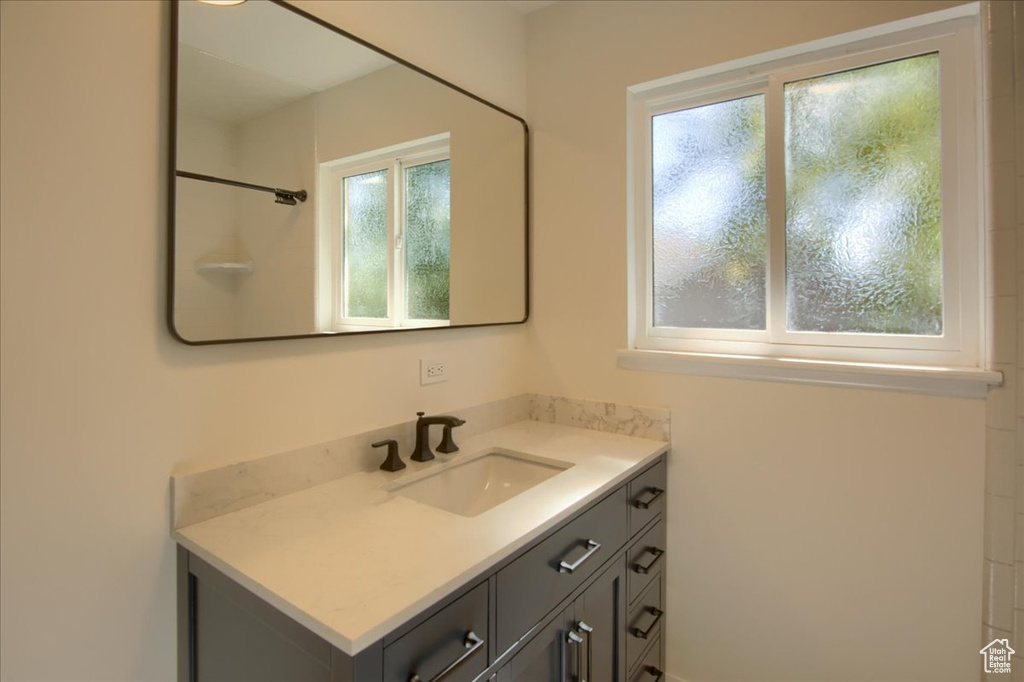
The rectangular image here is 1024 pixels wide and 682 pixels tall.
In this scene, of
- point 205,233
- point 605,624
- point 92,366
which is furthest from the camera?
point 605,624

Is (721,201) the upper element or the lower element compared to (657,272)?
upper

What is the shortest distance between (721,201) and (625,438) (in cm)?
89

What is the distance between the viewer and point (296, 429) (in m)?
1.33

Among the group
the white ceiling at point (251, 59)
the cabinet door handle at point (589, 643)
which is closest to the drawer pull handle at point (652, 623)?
the cabinet door handle at point (589, 643)

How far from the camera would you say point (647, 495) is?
167cm

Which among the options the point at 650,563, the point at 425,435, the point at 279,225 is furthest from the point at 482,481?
the point at 279,225

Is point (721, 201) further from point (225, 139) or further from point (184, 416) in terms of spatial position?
point (184, 416)

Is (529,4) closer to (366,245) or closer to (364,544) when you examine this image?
(366,245)

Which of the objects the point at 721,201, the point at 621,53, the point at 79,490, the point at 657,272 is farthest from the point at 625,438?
the point at 79,490

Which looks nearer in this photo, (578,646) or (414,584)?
(414,584)

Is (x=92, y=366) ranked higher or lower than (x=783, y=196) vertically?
lower

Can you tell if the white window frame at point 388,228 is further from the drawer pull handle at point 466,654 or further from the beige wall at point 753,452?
the drawer pull handle at point 466,654

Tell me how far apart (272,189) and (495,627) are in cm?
111

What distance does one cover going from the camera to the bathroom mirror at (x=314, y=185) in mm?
1122
